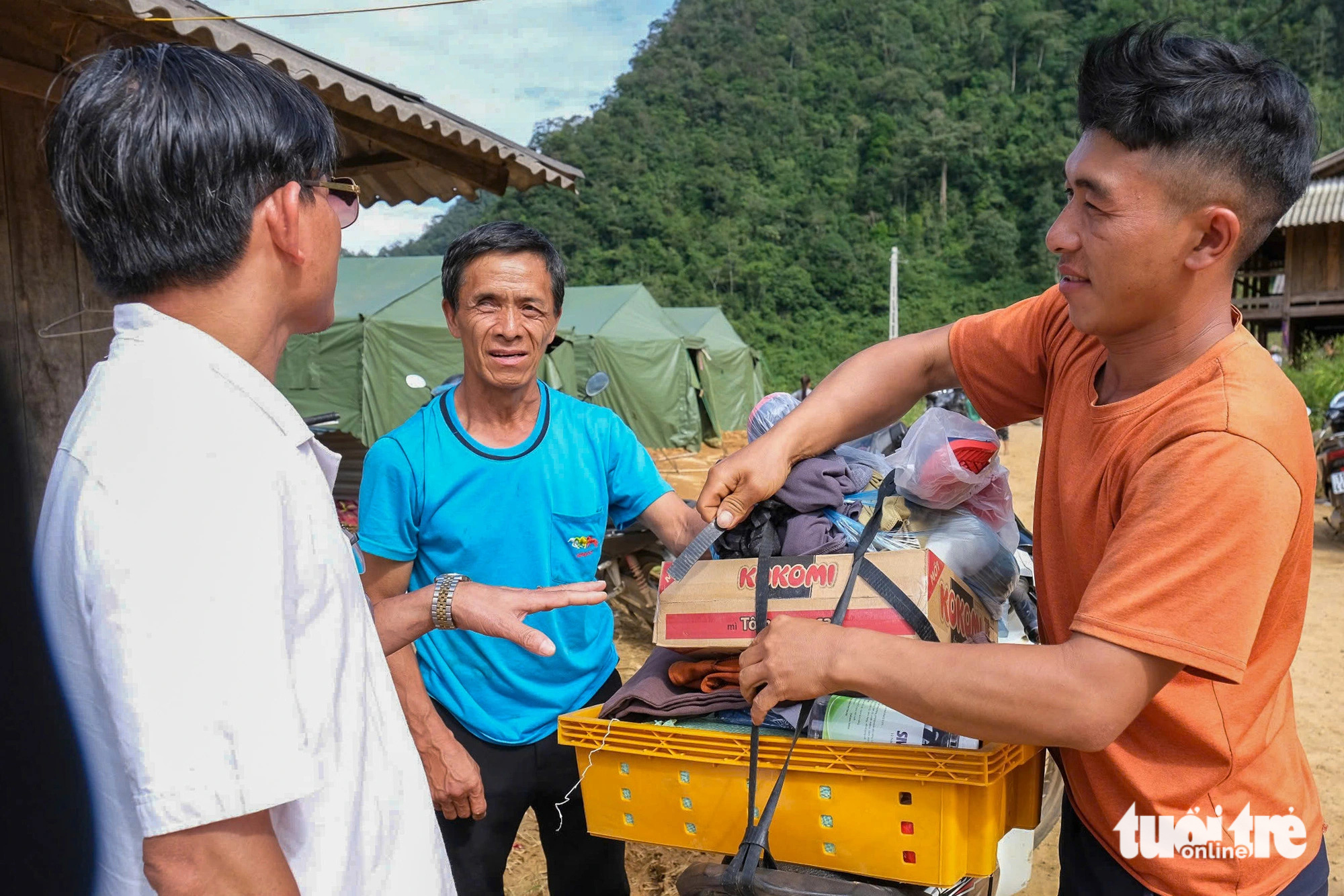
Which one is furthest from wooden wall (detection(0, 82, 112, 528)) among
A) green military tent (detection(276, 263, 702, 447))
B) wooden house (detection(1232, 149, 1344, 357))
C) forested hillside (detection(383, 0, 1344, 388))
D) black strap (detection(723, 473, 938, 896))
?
forested hillside (detection(383, 0, 1344, 388))

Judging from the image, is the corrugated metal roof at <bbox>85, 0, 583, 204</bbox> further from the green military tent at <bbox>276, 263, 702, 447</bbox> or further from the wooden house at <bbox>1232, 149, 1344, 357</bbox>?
the wooden house at <bbox>1232, 149, 1344, 357</bbox>

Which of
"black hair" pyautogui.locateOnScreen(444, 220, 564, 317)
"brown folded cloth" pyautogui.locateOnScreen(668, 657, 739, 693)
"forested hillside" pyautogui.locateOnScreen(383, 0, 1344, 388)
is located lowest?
"brown folded cloth" pyautogui.locateOnScreen(668, 657, 739, 693)

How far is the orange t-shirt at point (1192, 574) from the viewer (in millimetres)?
1301

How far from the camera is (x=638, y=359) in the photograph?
20922 mm

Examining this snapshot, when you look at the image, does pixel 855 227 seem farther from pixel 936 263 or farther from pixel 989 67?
pixel 989 67

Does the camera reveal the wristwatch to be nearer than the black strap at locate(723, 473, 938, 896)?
No

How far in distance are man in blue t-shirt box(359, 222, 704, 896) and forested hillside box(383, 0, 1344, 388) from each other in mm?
38459

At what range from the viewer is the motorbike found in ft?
28.9

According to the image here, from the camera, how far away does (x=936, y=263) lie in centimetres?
5838

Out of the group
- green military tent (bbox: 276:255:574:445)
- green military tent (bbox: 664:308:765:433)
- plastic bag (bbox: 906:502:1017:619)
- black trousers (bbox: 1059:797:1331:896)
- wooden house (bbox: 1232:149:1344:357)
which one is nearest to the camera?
black trousers (bbox: 1059:797:1331:896)

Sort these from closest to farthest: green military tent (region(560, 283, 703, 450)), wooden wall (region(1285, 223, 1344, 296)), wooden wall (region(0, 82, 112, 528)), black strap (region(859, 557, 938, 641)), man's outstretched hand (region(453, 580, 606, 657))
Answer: black strap (region(859, 557, 938, 641)) → man's outstretched hand (region(453, 580, 606, 657)) → wooden wall (region(0, 82, 112, 528)) → green military tent (region(560, 283, 703, 450)) → wooden wall (region(1285, 223, 1344, 296))

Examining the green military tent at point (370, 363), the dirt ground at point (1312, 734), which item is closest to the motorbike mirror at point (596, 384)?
the dirt ground at point (1312, 734)

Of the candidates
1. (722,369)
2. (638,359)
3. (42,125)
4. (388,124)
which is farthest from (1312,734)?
(722,369)

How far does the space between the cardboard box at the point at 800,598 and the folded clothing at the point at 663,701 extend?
0.31 feet
